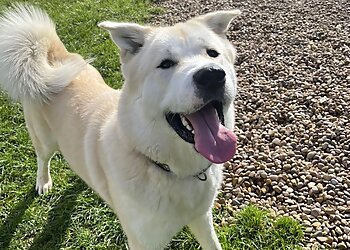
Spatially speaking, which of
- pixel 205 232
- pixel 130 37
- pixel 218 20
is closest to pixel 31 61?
pixel 130 37

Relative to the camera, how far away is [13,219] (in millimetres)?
3365

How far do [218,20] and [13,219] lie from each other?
7.09ft

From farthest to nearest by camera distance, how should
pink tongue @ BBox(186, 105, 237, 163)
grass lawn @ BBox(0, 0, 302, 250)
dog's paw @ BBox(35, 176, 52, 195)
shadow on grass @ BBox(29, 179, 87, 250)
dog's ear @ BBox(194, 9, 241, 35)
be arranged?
dog's paw @ BBox(35, 176, 52, 195), shadow on grass @ BBox(29, 179, 87, 250), grass lawn @ BBox(0, 0, 302, 250), dog's ear @ BBox(194, 9, 241, 35), pink tongue @ BBox(186, 105, 237, 163)

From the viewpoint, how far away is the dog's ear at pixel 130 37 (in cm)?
241

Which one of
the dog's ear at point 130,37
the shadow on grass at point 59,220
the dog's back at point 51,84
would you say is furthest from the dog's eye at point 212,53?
the shadow on grass at point 59,220

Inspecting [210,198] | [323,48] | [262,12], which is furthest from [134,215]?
[262,12]

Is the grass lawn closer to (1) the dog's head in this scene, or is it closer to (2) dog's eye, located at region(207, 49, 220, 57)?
(1) the dog's head

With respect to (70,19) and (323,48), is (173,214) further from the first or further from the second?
(70,19)

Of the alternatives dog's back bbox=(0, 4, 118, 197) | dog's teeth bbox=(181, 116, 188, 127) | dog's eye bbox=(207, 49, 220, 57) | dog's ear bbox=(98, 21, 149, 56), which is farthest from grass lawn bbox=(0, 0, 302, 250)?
dog's ear bbox=(98, 21, 149, 56)

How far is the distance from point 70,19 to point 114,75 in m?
2.58

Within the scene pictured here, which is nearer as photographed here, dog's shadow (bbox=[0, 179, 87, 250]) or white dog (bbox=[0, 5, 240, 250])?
white dog (bbox=[0, 5, 240, 250])

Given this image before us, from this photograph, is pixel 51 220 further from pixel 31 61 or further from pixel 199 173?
pixel 199 173

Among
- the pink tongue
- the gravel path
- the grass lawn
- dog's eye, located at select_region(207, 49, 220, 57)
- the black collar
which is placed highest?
dog's eye, located at select_region(207, 49, 220, 57)

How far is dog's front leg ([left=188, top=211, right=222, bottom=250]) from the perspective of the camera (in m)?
2.73
